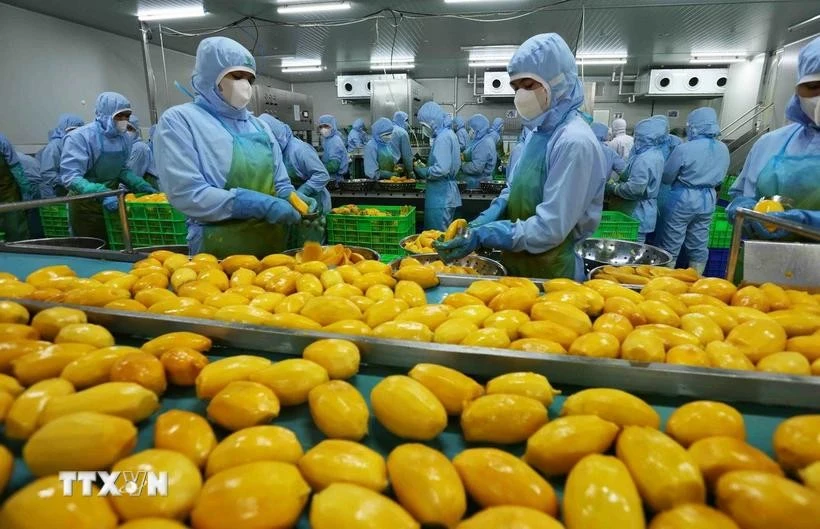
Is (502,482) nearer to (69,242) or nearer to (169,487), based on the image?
(169,487)

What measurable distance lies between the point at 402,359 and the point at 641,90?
1306cm

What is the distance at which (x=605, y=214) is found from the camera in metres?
4.23

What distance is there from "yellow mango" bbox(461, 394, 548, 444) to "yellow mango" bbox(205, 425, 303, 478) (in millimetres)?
300

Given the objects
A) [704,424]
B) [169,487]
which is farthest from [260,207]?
[704,424]

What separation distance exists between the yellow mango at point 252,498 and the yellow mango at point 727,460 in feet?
1.95

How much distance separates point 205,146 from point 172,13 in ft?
16.1

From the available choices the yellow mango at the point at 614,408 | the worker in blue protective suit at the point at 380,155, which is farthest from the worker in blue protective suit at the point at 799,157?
the worker in blue protective suit at the point at 380,155

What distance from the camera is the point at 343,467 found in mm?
657

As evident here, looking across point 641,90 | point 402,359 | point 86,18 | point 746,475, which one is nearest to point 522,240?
point 402,359

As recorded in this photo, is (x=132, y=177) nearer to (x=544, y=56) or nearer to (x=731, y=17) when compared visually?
(x=544, y=56)

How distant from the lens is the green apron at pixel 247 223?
258cm

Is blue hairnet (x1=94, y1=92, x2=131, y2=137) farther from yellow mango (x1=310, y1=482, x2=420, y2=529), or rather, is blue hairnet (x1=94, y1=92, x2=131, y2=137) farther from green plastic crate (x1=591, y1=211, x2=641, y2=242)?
yellow mango (x1=310, y1=482, x2=420, y2=529)

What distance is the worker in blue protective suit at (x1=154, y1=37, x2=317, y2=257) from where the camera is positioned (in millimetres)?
2424

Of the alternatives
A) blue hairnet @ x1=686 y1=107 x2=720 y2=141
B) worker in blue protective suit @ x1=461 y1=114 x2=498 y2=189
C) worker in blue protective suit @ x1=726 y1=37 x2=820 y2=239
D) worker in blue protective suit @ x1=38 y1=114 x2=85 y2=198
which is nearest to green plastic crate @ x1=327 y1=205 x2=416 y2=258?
worker in blue protective suit @ x1=726 y1=37 x2=820 y2=239
